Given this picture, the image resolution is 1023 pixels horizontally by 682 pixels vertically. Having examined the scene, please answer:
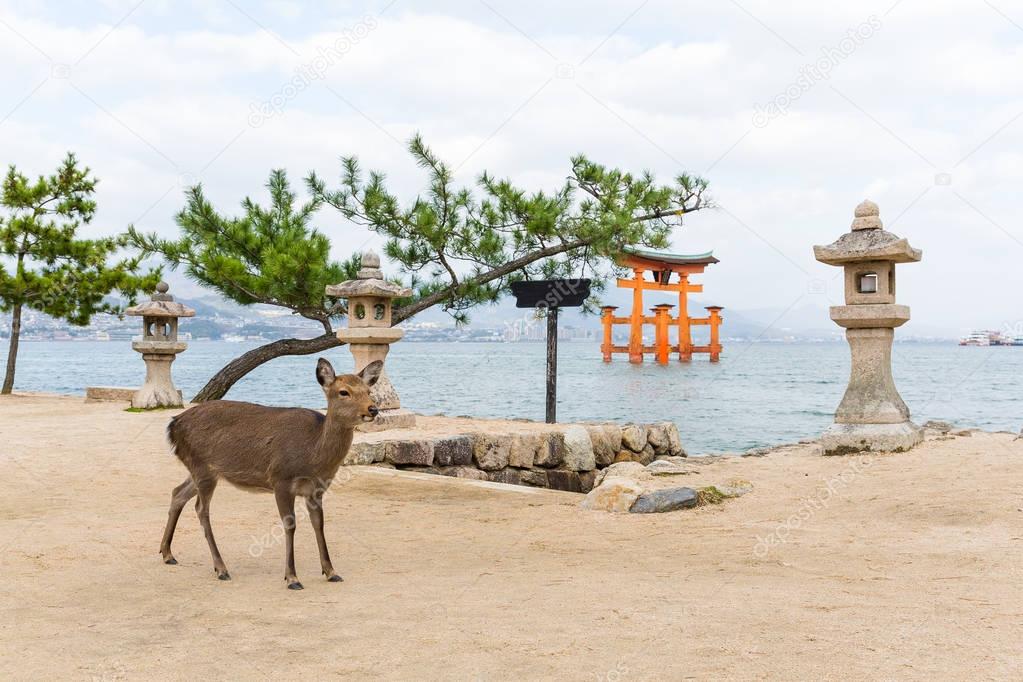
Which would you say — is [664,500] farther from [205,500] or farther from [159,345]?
[159,345]

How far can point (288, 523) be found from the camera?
483 cm

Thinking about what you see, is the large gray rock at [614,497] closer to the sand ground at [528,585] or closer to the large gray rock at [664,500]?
the large gray rock at [664,500]

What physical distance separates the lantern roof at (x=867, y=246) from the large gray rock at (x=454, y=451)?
4425 mm

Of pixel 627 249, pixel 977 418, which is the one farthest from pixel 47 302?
pixel 977 418

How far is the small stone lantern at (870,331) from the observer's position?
9.80 metres

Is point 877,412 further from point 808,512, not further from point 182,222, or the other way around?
point 182,222

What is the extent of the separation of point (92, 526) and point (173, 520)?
147cm

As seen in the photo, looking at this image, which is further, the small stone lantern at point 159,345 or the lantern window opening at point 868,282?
the small stone lantern at point 159,345

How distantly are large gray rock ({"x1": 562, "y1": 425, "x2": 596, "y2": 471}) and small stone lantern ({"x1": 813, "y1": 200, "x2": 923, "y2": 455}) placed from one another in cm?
299

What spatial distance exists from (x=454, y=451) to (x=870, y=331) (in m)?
4.75

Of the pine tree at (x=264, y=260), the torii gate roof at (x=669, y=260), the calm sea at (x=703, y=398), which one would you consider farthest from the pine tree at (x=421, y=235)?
the torii gate roof at (x=669, y=260)

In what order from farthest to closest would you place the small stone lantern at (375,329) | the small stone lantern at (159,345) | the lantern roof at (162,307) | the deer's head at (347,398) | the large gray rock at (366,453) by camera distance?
the lantern roof at (162,307) < the small stone lantern at (159,345) < the small stone lantern at (375,329) < the large gray rock at (366,453) < the deer's head at (347,398)

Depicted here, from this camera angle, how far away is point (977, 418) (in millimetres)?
30375

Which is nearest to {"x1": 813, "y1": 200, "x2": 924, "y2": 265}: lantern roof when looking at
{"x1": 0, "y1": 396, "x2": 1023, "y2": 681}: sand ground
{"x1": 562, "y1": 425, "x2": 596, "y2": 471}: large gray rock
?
{"x1": 0, "y1": 396, "x2": 1023, "y2": 681}: sand ground
